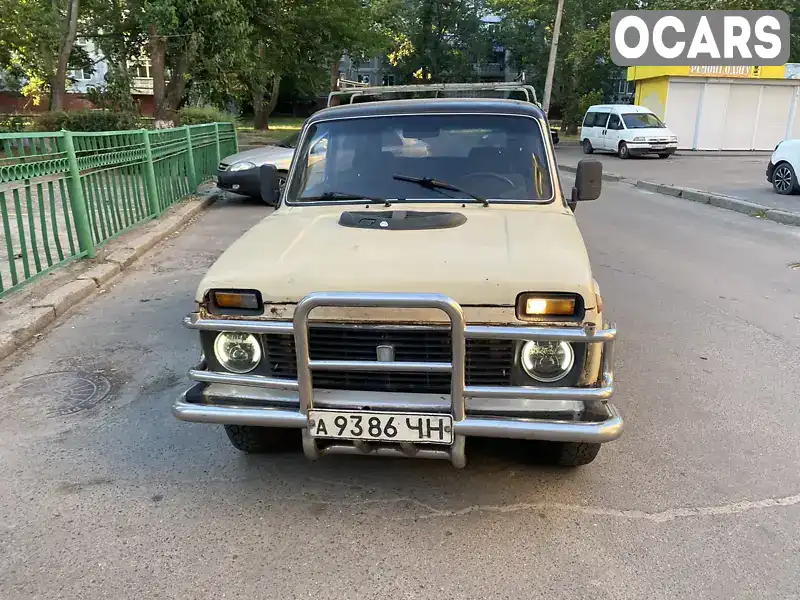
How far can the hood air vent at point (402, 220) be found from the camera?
3.41 metres

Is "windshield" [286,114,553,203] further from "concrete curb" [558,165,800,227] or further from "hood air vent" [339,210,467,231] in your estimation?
"concrete curb" [558,165,800,227]

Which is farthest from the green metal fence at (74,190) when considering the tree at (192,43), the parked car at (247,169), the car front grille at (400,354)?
the tree at (192,43)

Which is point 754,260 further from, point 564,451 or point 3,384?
point 3,384

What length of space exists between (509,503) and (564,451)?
1.30 ft

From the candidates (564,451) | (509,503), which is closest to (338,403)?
(509,503)

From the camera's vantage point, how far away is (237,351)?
3.05 metres

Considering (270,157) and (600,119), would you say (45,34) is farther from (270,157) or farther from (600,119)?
(600,119)

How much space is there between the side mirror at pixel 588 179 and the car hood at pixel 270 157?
7.63 meters

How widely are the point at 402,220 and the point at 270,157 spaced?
29.6 feet

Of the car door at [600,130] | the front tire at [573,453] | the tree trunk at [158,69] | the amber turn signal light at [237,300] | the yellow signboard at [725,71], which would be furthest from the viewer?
the yellow signboard at [725,71]

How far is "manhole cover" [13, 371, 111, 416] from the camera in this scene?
425 centimetres

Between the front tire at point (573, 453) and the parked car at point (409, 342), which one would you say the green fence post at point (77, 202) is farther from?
the front tire at point (573, 453)

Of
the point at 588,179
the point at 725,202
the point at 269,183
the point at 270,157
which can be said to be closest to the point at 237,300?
the point at 269,183

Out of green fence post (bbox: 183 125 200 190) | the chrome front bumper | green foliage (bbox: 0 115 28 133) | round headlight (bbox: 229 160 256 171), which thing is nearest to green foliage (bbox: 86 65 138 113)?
green foliage (bbox: 0 115 28 133)
